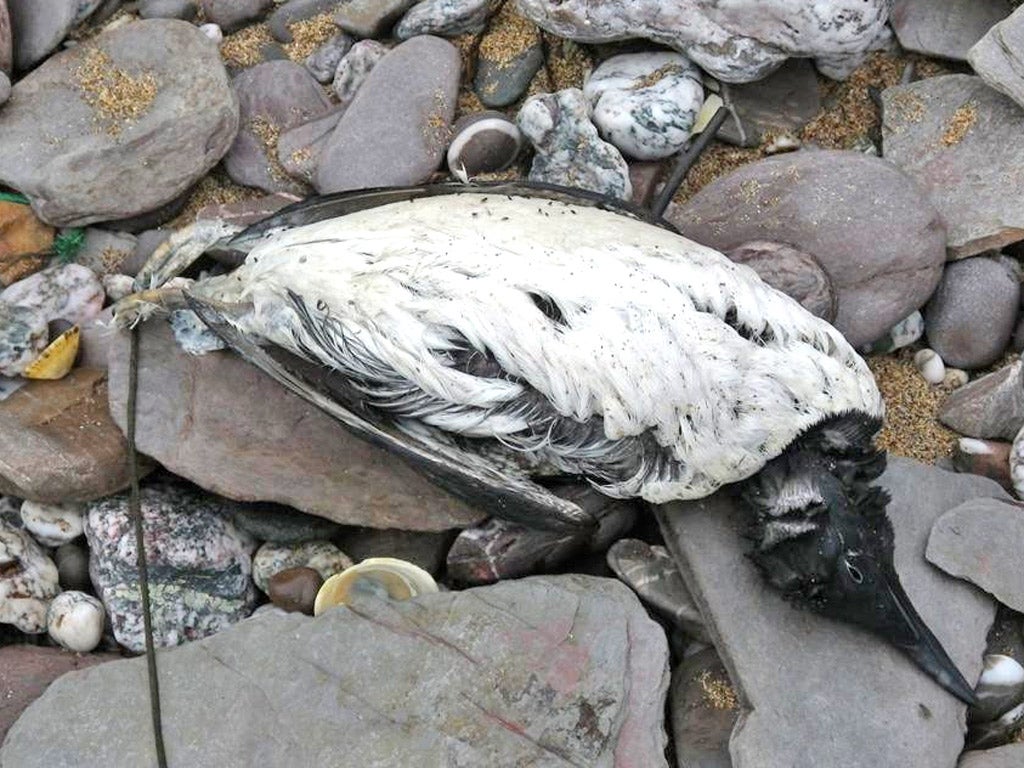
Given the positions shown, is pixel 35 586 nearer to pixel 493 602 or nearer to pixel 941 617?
pixel 493 602

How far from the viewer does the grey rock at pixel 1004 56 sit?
325 centimetres

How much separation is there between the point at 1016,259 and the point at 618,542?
158 cm

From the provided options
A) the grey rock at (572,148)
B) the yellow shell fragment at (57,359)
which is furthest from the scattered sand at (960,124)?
the yellow shell fragment at (57,359)

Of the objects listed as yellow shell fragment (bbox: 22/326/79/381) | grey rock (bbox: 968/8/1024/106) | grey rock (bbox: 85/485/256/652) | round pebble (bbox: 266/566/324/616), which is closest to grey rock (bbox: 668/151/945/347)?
grey rock (bbox: 968/8/1024/106)

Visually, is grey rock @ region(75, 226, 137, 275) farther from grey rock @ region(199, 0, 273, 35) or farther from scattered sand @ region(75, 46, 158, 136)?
grey rock @ region(199, 0, 273, 35)

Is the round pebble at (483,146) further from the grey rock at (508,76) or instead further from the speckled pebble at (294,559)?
the speckled pebble at (294,559)

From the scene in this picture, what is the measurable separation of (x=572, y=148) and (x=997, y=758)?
209 centimetres

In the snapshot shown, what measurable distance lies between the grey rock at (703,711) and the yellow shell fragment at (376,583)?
2.40 feet

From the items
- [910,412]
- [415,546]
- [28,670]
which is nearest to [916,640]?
Answer: [910,412]

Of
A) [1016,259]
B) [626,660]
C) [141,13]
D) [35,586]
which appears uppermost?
[141,13]

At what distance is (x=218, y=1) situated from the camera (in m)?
3.86

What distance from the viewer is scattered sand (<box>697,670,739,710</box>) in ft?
9.30

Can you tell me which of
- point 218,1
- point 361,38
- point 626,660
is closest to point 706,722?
point 626,660

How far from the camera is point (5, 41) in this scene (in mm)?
3584
